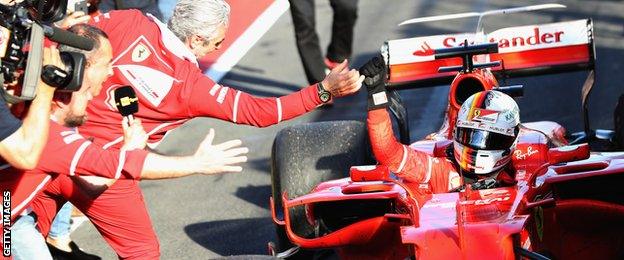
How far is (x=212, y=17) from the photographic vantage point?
675 centimetres

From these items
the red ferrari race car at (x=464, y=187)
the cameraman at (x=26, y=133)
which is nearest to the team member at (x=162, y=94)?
the red ferrari race car at (x=464, y=187)

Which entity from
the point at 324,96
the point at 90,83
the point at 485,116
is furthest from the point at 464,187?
the point at 90,83

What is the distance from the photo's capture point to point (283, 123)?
1056 centimetres

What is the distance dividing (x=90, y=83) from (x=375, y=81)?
1395mm

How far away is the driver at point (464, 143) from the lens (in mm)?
6590

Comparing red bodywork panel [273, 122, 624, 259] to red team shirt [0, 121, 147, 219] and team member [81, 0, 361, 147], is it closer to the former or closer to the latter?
team member [81, 0, 361, 147]

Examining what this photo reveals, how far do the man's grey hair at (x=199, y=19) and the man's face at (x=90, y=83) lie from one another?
2.12ft

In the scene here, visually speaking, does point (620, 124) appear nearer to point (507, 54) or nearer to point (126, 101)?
point (507, 54)

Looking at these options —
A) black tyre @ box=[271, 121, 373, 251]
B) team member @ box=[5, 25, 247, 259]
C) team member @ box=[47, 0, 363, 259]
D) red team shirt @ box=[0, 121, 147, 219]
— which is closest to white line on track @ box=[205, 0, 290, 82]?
black tyre @ box=[271, 121, 373, 251]

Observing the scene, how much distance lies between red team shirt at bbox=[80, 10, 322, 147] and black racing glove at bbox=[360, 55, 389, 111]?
0.26m

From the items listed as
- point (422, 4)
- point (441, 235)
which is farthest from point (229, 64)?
point (441, 235)

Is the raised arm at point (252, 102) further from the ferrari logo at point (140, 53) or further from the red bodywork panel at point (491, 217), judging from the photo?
the red bodywork panel at point (491, 217)

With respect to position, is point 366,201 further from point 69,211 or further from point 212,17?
point 69,211

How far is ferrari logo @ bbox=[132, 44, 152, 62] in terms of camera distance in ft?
21.6
